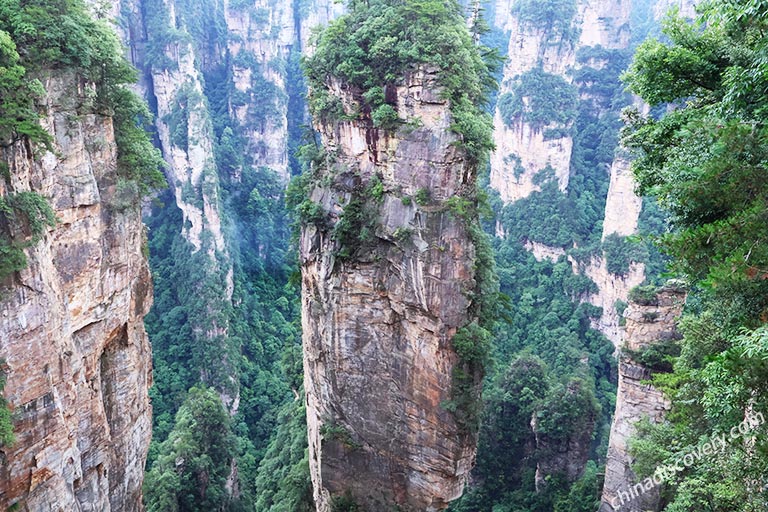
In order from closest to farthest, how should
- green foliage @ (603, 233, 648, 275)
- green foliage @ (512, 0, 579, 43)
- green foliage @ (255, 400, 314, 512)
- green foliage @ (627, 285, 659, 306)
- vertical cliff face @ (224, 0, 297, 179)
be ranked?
green foliage @ (627, 285, 659, 306)
green foliage @ (255, 400, 314, 512)
green foliage @ (603, 233, 648, 275)
green foliage @ (512, 0, 579, 43)
vertical cliff face @ (224, 0, 297, 179)

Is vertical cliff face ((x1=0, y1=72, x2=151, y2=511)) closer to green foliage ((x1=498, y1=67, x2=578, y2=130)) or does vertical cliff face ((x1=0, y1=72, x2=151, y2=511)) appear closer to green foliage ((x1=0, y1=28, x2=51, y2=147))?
green foliage ((x1=0, y1=28, x2=51, y2=147))

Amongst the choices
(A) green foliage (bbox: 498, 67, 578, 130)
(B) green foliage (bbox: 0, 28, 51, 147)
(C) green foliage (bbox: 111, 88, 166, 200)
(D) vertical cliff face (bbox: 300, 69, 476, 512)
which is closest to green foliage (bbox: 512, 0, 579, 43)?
(A) green foliage (bbox: 498, 67, 578, 130)

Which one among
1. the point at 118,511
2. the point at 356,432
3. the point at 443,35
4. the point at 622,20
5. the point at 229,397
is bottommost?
the point at 229,397

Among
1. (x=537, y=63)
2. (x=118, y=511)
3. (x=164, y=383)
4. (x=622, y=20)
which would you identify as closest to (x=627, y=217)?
(x=537, y=63)

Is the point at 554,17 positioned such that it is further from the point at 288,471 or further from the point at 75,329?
the point at 75,329

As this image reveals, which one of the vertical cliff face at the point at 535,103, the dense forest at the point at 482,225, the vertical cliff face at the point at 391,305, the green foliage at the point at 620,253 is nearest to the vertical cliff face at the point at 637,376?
the dense forest at the point at 482,225

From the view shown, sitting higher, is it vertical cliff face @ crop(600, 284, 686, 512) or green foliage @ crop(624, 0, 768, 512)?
green foliage @ crop(624, 0, 768, 512)

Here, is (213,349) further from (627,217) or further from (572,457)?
(627,217)

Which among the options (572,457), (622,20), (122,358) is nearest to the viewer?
(122,358)
